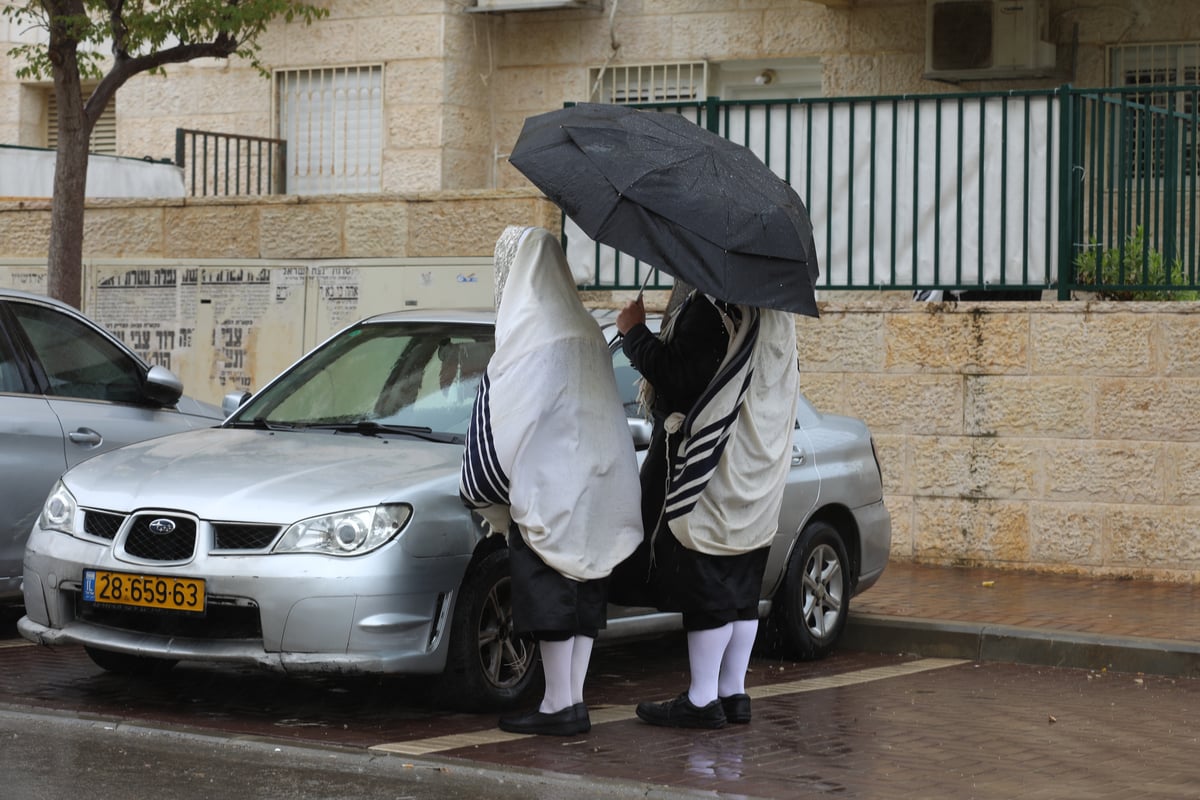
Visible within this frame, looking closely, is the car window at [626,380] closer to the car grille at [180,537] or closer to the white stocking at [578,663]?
the white stocking at [578,663]

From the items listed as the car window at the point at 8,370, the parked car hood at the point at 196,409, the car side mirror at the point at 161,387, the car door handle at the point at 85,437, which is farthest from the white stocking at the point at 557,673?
the parked car hood at the point at 196,409

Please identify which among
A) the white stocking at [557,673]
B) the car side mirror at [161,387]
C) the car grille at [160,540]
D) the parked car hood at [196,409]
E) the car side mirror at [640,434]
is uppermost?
the car side mirror at [161,387]

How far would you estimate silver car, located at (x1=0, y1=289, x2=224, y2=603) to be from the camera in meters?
8.50

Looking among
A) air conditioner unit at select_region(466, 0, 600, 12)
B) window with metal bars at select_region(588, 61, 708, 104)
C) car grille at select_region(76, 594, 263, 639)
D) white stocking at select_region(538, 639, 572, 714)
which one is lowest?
white stocking at select_region(538, 639, 572, 714)

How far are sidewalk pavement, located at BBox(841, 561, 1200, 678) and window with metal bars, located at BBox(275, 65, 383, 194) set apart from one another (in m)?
9.71

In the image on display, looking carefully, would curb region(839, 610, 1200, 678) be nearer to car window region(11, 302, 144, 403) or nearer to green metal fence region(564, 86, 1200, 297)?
green metal fence region(564, 86, 1200, 297)

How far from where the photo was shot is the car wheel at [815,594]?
28.6 feet

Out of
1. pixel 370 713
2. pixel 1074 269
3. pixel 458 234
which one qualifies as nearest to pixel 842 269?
pixel 1074 269

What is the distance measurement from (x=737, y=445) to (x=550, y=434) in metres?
0.70

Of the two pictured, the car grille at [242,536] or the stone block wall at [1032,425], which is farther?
the stone block wall at [1032,425]

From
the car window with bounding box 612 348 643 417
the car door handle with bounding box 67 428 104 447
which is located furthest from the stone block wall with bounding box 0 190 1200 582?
the car door handle with bounding box 67 428 104 447

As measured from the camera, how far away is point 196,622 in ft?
22.2

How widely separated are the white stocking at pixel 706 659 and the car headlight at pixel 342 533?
1179 mm

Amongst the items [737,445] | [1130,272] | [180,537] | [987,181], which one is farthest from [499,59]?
[180,537]
